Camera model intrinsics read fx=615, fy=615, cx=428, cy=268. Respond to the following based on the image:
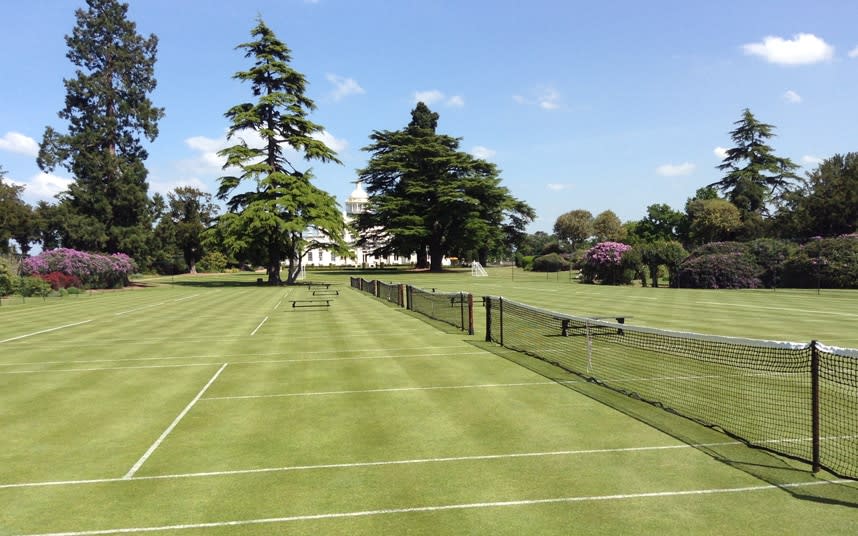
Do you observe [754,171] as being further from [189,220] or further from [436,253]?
[189,220]

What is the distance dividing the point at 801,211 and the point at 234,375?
61.4m

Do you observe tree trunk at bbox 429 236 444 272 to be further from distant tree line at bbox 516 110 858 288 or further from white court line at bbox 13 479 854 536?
white court line at bbox 13 479 854 536

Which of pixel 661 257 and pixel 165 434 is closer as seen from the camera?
pixel 165 434

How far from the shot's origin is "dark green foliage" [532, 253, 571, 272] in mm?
95812

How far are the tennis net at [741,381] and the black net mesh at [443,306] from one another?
20.2ft

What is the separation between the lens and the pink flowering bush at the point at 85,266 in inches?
2230

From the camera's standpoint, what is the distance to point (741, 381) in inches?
509

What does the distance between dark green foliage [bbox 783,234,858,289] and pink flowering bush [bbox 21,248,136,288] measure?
6326cm

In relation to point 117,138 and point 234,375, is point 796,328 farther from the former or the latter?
point 117,138

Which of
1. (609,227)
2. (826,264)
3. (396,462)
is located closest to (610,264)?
(826,264)

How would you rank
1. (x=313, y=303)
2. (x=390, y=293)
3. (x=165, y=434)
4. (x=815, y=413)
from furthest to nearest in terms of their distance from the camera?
(x=390, y=293)
(x=313, y=303)
(x=165, y=434)
(x=815, y=413)

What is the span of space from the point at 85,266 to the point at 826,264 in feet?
213

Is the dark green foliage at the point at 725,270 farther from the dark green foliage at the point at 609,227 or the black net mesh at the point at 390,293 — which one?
the dark green foliage at the point at 609,227

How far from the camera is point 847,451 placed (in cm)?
859
